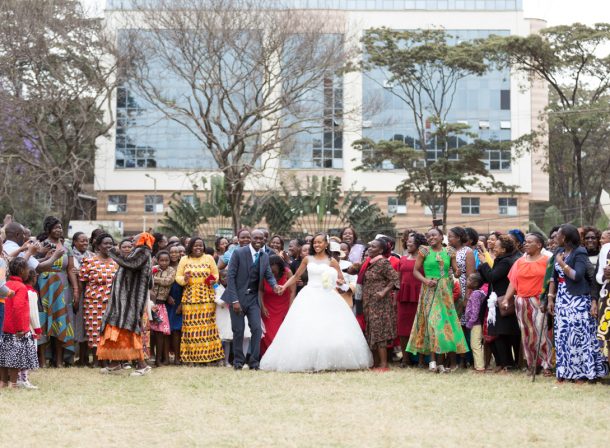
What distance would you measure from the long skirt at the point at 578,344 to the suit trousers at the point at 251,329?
4046mm

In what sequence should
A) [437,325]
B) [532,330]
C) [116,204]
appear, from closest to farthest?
[532,330] < [437,325] < [116,204]

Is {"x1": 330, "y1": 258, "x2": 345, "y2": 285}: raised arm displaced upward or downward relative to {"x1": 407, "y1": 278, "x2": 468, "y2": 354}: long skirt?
upward

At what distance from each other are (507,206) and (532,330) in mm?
44028

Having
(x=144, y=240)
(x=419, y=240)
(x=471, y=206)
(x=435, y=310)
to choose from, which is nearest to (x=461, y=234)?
(x=419, y=240)

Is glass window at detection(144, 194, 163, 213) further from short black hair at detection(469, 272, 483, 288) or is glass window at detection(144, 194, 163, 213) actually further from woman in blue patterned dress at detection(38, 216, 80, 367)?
short black hair at detection(469, 272, 483, 288)

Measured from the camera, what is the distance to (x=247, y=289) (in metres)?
12.1

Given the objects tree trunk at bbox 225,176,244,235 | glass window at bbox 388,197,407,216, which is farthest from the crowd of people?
glass window at bbox 388,197,407,216

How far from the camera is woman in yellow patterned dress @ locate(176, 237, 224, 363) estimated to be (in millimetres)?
12344

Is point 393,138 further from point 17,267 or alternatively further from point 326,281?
point 17,267

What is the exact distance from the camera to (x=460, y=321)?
39.8 feet

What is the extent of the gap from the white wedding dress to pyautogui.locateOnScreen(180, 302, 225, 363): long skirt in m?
1.00

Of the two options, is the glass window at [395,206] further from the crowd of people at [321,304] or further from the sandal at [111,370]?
the sandal at [111,370]

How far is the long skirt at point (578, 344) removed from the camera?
33.4ft

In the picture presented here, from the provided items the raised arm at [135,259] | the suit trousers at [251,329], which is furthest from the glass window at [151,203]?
the raised arm at [135,259]
